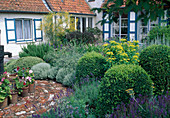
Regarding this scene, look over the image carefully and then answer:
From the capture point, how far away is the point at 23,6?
12.0 metres

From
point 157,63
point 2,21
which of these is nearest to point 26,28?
point 2,21

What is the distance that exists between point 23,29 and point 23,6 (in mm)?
1386

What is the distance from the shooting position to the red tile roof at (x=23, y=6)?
36.3 ft

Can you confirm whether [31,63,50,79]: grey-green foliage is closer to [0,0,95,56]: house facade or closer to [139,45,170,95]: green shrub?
[139,45,170,95]: green shrub

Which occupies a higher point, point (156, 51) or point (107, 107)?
point (156, 51)

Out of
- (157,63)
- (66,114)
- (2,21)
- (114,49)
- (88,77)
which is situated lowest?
(66,114)

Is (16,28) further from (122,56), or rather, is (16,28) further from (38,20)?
(122,56)

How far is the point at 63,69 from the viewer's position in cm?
624

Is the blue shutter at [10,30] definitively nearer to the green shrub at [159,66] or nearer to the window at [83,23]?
the window at [83,23]

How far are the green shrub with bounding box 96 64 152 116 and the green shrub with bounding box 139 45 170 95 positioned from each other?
739 mm

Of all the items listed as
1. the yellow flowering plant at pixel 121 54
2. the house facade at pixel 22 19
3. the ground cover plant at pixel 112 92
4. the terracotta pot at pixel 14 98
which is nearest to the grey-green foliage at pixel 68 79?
the ground cover plant at pixel 112 92

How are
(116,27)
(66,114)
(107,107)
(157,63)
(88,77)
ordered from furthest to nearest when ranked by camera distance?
(116,27) < (88,77) < (157,63) < (107,107) < (66,114)

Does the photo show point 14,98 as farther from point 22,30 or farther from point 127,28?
point 127,28

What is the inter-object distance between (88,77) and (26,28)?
29.6ft
